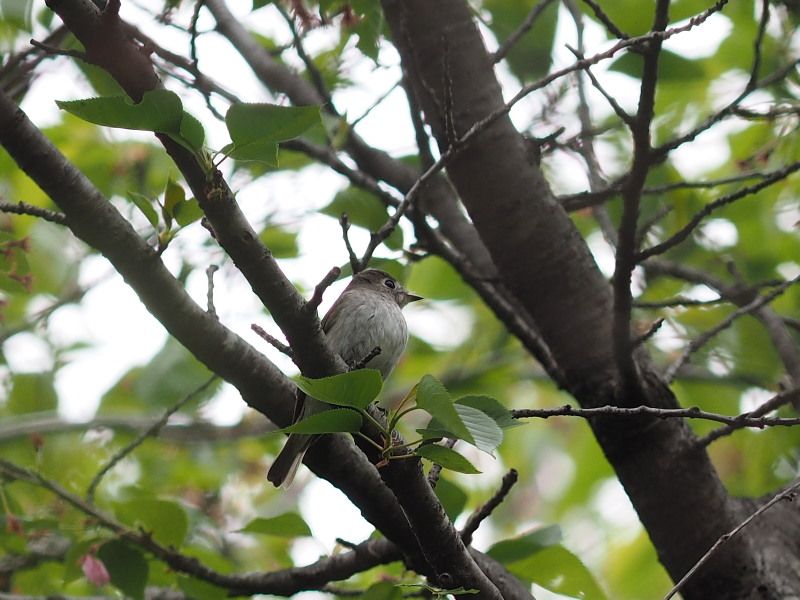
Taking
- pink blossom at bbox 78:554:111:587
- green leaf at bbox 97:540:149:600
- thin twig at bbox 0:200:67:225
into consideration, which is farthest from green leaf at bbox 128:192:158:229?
pink blossom at bbox 78:554:111:587

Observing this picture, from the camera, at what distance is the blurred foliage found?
3.51m

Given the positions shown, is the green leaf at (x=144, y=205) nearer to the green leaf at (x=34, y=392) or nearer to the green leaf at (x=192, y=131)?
the green leaf at (x=192, y=131)

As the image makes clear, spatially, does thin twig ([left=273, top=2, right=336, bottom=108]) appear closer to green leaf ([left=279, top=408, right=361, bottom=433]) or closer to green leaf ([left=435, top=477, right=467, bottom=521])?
green leaf ([left=435, top=477, right=467, bottom=521])

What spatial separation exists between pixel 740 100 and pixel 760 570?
1696mm

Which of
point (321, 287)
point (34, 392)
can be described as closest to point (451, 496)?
point (321, 287)

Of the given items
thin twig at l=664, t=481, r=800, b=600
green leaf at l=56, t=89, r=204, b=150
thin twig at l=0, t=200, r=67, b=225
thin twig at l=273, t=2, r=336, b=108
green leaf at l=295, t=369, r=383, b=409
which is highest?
thin twig at l=273, t=2, r=336, b=108

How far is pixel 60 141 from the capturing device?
17.4ft

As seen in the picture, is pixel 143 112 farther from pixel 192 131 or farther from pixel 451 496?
pixel 451 496

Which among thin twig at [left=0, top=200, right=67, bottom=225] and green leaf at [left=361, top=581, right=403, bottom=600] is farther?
green leaf at [left=361, top=581, right=403, bottom=600]

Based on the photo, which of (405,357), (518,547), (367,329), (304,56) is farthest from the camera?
(405,357)

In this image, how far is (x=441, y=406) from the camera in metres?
1.92

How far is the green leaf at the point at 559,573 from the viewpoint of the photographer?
3412 millimetres

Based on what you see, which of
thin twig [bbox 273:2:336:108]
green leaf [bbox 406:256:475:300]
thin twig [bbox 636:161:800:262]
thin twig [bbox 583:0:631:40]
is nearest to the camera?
thin twig [bbox 636:161:800:262]

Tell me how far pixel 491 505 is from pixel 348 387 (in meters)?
0.87
